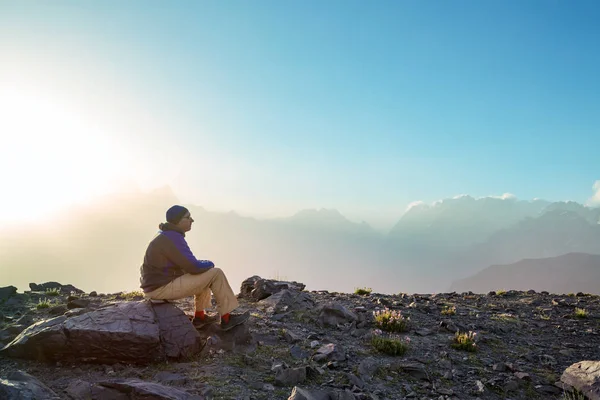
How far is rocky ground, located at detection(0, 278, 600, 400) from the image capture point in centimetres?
768

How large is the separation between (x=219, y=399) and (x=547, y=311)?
15589mm

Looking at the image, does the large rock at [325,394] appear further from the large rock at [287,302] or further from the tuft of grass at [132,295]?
the tuft of grass at [132,295]

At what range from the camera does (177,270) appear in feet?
30.7

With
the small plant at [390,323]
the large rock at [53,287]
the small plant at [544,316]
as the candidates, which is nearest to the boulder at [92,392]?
the small plant at [390,323]

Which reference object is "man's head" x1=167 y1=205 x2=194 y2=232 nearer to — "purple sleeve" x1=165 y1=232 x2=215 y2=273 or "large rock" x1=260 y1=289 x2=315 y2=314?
"purple sleeve" x1=165 y1=232 x2=215 y2=273

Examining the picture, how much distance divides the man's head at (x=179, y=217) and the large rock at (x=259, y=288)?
665 centimetres

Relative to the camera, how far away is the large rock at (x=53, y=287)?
61.9 feet

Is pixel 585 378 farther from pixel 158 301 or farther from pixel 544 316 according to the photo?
pixel 158 301

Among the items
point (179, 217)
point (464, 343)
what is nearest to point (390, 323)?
point (464, 343)

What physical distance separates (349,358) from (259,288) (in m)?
6.65

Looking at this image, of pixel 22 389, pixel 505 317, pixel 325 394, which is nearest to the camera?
pixel 22 389

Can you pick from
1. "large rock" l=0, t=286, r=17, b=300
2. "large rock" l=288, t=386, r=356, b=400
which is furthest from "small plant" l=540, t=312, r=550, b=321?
"large rock" l=0, t=286, r=17, b=300

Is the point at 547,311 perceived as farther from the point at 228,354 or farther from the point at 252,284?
the point at 228,354

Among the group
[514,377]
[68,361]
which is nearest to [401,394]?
[514,377]
